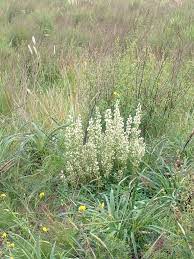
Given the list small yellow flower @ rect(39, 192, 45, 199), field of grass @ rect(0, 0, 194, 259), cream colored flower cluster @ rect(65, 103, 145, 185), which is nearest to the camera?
field of grass @ rect(0, 0, 194, 259)

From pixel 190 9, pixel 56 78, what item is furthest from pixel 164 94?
pixel 190 9

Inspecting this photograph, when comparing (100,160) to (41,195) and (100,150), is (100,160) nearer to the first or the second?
(100,150)

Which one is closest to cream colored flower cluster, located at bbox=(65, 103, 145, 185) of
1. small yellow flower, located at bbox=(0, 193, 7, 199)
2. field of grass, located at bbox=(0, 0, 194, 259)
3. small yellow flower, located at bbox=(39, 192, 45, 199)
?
field of grass, located at bbox=(0, 0, 194, 259)

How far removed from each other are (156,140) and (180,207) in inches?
33.7

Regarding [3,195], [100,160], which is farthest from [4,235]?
[100,160]

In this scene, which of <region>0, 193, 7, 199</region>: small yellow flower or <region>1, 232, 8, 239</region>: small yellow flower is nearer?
<region>1, 232, 8, 239</region>: small yellow flower

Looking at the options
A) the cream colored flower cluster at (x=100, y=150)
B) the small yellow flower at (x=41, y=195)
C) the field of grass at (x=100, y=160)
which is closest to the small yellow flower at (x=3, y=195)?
the field of grass at (x=100, y=160)

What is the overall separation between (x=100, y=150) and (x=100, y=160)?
0.07m

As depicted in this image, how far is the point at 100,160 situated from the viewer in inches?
142

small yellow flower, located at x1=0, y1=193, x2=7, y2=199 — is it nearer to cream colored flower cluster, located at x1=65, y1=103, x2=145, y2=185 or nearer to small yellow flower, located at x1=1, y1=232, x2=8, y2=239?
small yellow flower, located at x1=1, y1=232, x2=8, y2=239

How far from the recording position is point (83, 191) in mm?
3557

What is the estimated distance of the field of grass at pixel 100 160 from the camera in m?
2.91

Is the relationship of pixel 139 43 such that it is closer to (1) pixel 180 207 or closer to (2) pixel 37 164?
(2) pixel 37 164

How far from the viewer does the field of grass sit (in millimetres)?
2908
